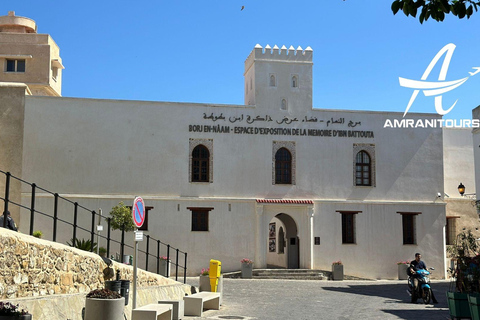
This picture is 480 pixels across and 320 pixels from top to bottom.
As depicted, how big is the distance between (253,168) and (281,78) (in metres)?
4.57

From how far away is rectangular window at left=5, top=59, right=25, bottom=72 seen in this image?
4056cm

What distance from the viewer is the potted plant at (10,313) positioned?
7977 mm

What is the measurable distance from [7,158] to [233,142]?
979 cm

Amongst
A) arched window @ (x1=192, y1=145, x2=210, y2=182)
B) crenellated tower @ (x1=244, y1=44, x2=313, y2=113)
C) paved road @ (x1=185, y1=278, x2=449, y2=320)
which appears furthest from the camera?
crenellated tower @ (x1=244, y1=44, x2=313, y2=113)

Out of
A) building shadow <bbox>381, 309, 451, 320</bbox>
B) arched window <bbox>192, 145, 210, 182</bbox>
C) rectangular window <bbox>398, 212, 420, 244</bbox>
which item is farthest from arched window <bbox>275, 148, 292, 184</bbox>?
building shadow <bbox>381, 309, 451, 320</bbox>

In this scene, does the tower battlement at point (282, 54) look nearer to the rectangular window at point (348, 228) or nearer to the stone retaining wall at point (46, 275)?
the rectangular window at point (348, 228)

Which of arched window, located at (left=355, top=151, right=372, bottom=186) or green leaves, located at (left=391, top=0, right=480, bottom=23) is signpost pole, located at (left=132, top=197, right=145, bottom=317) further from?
arched window, located at (left=355, top=151, right=372, bottom=186)

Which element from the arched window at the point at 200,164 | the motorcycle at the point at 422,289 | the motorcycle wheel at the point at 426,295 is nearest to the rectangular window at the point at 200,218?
the arched window at the point at 200,164

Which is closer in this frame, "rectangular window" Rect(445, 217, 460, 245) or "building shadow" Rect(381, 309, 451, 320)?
"building shadow" Rect(381, 309, 451, 320)

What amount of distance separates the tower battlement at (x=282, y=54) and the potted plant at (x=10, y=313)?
23.6 m

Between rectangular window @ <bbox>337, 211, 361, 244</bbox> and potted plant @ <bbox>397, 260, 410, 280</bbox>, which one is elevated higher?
rectangular window @ <bbox>337, 211, 361, 244</bbox>

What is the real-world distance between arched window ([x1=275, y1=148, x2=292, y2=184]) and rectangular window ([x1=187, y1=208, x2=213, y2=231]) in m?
3.66

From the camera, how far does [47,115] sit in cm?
2773

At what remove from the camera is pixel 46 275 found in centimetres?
1033
